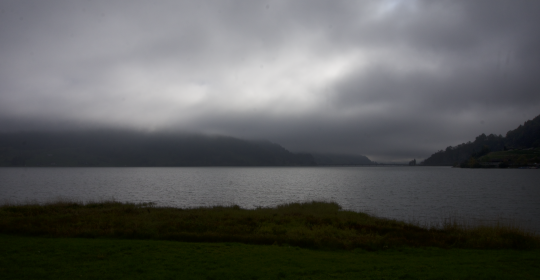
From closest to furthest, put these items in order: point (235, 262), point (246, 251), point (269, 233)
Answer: point (235, 262) → point (246, 251) → point (269, 233)

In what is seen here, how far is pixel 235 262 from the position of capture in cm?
1430

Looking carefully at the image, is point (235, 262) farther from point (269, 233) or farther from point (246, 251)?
point (269, 233)

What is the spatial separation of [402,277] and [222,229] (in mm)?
13215

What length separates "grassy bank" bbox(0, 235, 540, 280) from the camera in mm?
12617

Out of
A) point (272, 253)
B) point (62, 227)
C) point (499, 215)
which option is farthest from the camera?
point (499, 215)

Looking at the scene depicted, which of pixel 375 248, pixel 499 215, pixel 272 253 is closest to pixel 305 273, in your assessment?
pixel 272 253

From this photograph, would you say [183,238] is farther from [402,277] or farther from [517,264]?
[517,264]

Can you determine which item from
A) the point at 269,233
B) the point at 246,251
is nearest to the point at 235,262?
the point at 246,251

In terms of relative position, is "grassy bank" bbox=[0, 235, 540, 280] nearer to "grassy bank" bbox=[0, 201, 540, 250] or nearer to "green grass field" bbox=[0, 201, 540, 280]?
"green grass field" bbox=[0, 201, 540, 280]

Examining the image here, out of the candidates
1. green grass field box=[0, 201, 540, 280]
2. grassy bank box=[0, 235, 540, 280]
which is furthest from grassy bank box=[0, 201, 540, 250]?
grassy bank box=[0, 235, 540, 280]

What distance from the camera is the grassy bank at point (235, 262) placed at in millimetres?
12617

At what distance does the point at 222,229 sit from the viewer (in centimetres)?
2230

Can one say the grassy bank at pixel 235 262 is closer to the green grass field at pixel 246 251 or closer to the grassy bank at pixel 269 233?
the green grass field at pixel 246 251

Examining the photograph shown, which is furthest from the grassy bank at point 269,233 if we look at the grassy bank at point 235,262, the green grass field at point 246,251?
the grassy bank at point 235,262
